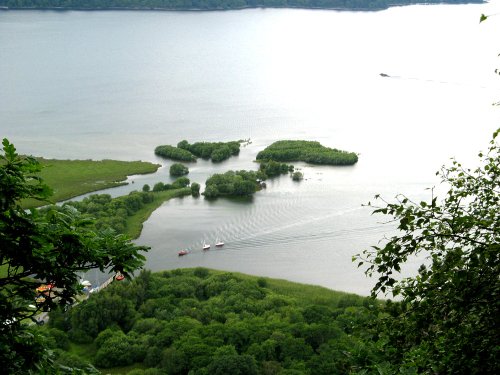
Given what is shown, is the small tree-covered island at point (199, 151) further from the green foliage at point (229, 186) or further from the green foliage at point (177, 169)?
the green foliage at point (229, 186)

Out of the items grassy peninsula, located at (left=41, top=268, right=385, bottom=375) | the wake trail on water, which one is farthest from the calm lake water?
grassy peninsula, located at (left=41, top=268, right=385, bottom=375)

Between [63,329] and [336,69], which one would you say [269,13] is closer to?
[336,69]

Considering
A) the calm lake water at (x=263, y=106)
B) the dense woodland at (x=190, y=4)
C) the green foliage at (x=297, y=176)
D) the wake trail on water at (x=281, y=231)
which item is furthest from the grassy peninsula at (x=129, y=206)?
the dense woodland at (x=190, y=4)

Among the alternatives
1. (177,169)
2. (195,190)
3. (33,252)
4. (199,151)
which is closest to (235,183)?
(195,190)

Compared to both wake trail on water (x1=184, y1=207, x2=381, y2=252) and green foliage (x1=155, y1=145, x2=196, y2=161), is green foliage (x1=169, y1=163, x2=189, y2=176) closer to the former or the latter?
green foliage (x1=155, y1=145, x2=196, y2=161)

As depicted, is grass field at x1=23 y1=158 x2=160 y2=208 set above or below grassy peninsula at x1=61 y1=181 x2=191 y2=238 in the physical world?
above

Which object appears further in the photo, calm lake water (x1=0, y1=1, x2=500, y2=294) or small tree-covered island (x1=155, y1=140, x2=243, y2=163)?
small tree-covered island (x1=155, y1=140, x2=243, y2=163)
